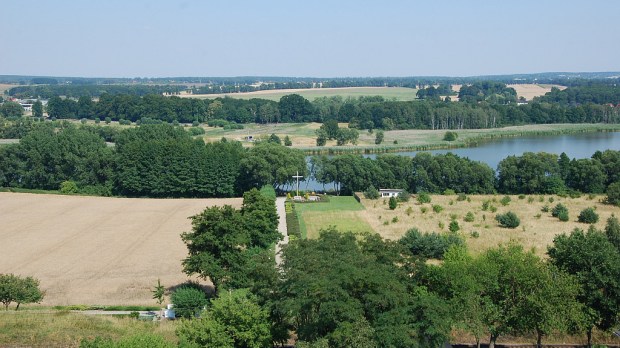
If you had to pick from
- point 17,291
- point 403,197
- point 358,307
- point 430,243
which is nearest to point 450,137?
point 403,197

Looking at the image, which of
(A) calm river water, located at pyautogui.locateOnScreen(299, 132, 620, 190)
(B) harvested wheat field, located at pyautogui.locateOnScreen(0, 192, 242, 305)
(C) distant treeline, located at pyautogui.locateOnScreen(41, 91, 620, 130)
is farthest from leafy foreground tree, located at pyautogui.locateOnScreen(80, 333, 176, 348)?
(C) distant treeline, located at pyautogui.locateOnScreen(41, 91, 620, 130)

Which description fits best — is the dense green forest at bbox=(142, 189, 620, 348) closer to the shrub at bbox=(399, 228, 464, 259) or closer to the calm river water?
the shrub at bbox=(399, 228, 464, 259)

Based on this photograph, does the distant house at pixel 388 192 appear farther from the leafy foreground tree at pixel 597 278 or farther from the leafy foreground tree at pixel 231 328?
the leafy foreground tree at pixel 231 328

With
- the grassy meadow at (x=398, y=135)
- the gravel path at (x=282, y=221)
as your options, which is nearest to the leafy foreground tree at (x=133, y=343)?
the gravel path at (x=282, y=221)

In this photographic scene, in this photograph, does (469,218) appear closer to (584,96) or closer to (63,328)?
(63,328)

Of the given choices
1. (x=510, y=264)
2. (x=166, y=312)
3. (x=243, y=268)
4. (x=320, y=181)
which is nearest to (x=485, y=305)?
(x=510, y=264)

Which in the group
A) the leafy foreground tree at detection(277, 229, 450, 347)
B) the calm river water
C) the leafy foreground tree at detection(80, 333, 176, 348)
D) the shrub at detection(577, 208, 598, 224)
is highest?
the leafy foreground tree at detection(277, 229, 450, 347)

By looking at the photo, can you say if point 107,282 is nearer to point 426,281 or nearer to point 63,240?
point 63,240

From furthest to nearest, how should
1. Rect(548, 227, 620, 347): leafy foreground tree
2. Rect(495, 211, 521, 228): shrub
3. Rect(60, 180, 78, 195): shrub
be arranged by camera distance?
Rect(60, 180, 78, 195): shrub, Rect(495, 211, 521, 228): shrub, Rect(548, 227, 620, 347): leafy foreground tree
